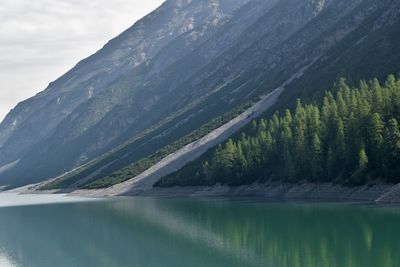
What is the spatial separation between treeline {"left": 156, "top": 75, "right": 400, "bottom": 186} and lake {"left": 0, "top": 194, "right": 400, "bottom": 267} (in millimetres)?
12963

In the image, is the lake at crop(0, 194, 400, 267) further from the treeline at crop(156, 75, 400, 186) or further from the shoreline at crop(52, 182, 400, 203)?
the treeline at crop(156, 75, 400, 186)

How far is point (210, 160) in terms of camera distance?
18162cm

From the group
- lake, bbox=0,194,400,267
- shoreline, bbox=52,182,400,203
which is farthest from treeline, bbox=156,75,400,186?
lake, bbox=0,194,400,267

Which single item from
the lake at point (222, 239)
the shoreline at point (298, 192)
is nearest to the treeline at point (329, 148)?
the shoreline at point (298, 192)

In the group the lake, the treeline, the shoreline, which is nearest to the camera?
the lake

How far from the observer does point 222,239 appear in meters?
72.5

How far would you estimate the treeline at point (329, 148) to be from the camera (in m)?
103

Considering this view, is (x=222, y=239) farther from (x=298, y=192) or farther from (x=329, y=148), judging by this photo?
(x=298, y=192)

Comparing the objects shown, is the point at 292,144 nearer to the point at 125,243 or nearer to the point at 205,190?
the point at 205,190

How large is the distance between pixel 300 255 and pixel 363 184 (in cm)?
5024

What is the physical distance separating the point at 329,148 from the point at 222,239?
52.1 m

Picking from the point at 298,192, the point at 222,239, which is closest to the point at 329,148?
the point at 298,192

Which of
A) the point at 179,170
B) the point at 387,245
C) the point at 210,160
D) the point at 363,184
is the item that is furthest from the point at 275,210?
the point at 179,170

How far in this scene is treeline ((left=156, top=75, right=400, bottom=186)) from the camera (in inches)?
4072
